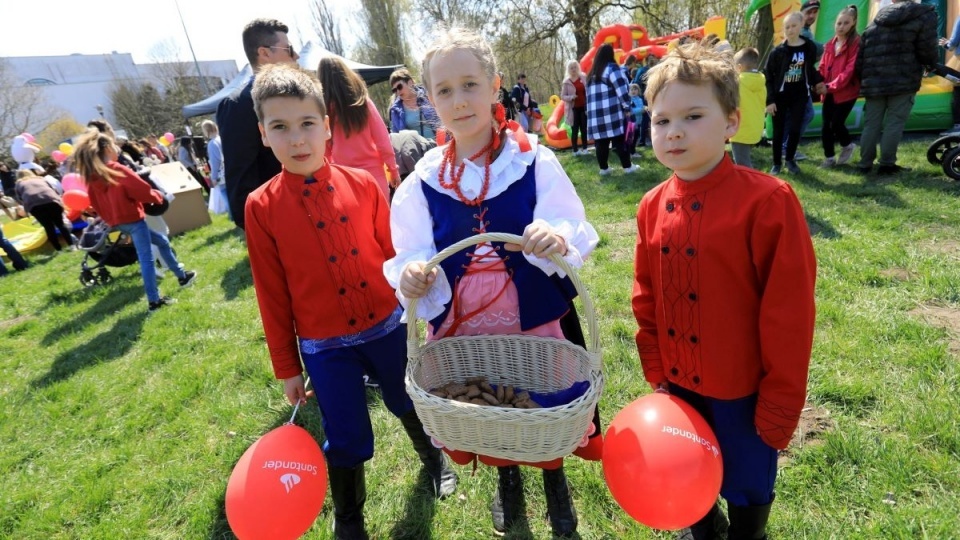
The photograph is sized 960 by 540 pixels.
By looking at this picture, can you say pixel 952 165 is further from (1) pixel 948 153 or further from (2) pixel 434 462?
(2) pixel 434 462

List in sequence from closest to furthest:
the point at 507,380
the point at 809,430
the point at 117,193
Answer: the point at 507,380, the point at 809,430, the point at 117,193

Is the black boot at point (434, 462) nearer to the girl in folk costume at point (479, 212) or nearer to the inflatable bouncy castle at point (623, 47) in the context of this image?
the girl in folk costume at point (479, 212)

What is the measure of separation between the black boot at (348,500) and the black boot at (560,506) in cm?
75

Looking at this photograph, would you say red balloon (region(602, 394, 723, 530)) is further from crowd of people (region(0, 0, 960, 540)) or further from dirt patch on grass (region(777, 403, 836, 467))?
dirt patch on grass (region(777, 403, 836, 467))

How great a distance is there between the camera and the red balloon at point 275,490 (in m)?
1.53

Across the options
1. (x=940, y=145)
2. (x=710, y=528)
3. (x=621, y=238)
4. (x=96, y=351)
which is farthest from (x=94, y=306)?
(x=940, y=145)

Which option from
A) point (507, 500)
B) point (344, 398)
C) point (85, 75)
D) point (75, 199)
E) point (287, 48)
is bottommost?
point (507, 500)

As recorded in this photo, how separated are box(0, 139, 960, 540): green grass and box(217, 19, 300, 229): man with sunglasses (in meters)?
1.42

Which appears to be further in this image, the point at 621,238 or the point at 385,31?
the point at 385,31

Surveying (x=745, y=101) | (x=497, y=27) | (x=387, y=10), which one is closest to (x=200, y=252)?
(x=745, y=101)

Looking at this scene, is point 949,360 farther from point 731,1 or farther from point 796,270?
point 731,1

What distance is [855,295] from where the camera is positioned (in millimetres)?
3328

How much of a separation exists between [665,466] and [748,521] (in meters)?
0.50

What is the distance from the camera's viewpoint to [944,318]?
9.69 ft
